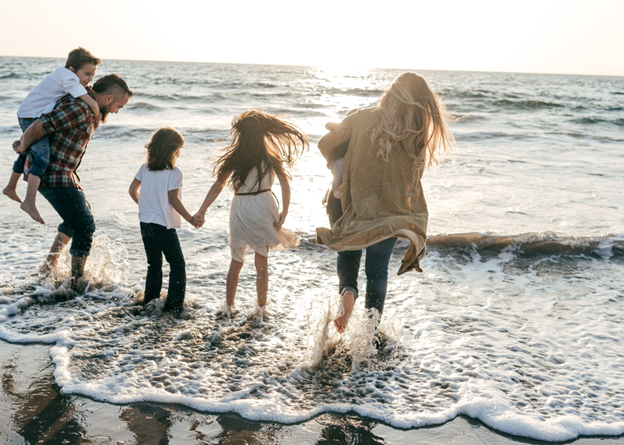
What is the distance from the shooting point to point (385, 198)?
306 cm

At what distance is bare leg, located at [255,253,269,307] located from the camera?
3869 mm

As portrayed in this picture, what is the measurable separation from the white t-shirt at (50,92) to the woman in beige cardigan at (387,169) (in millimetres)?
2093

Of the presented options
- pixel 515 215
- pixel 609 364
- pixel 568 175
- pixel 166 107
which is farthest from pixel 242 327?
pixel 166 107

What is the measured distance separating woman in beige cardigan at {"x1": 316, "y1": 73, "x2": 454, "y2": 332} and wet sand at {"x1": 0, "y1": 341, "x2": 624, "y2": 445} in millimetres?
906

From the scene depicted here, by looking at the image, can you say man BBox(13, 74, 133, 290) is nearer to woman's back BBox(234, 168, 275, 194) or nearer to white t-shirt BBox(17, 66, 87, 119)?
white t-shirt BBox(17, 66, 87, 119)

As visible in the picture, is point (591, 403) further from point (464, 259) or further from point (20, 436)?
point (20, 436)

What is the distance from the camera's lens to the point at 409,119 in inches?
115

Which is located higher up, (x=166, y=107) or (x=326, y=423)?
(x=166, y=107)

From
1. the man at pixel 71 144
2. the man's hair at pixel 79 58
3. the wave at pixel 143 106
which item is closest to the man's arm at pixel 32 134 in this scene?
the man at pixel 71 144

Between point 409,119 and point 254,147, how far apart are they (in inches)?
Result: 51.4

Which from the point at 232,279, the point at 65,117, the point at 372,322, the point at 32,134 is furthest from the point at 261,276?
the point at 32,134

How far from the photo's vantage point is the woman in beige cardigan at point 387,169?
2947mm

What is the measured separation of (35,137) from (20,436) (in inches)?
89.9

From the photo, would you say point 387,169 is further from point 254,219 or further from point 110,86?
point 110,86
